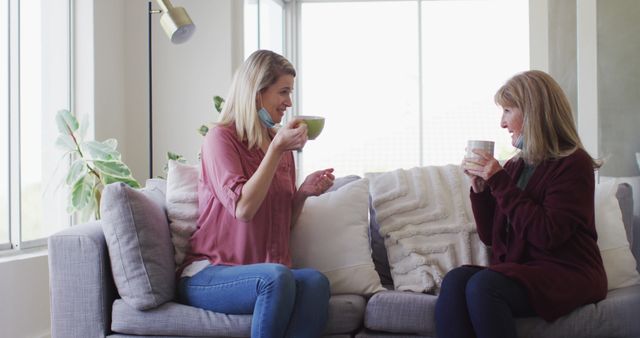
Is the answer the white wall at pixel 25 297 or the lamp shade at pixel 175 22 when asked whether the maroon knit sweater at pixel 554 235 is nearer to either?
the lamp shade at pixel 175 22

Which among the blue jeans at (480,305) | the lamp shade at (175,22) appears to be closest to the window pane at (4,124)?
the lamp shade at (175,22)

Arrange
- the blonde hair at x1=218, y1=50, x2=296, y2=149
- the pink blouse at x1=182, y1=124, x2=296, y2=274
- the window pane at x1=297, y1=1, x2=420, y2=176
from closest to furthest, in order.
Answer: the pink blouse at x1=182, y1=124, x2=296, y2=274, the blonde hair at x1=218, y1=50, x2=296, y2=149, the window pane at x1=297, y1=1, x2=420, y2=176

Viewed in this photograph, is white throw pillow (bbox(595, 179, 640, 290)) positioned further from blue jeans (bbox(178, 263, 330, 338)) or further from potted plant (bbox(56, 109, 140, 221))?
potted plant (bbox(56, 109, 140, 221))

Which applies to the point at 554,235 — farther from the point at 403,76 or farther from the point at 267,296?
the point at 403,76

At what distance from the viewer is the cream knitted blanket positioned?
2.60m

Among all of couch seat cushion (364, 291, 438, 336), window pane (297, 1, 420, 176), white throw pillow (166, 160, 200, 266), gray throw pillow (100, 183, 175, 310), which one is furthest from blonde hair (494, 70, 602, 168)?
window pane (297, 1, 420, 176)

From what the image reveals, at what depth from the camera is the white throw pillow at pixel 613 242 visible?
251 centimetres

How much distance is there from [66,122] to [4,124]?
26cm

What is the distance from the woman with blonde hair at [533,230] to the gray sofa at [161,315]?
0.06 meters

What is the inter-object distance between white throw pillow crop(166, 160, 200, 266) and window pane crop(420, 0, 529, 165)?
4.57m

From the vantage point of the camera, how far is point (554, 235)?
7.22 ft

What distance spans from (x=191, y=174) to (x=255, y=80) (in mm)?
425

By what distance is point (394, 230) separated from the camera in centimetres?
269

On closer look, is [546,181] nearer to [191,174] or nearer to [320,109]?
[191,174]
